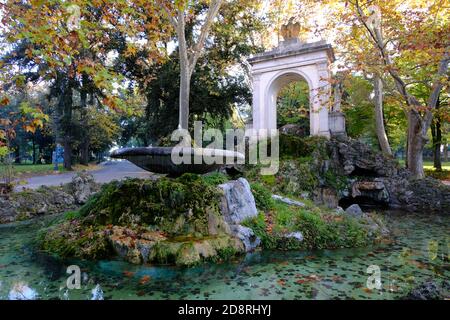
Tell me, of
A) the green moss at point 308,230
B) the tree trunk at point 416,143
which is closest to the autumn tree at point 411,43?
the tree trunk at point 416,143

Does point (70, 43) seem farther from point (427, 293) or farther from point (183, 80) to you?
point (427, 293)

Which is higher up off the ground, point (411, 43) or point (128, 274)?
point (411, 43)

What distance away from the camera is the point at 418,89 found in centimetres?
1947

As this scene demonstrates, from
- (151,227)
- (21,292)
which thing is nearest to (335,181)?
(151,227)

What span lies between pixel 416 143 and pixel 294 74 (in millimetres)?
6017

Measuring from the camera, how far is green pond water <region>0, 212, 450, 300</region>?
327 centimetres

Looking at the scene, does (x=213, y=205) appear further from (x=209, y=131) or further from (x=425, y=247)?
(x=209, y=131)

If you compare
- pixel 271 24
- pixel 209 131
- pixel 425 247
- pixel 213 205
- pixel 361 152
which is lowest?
pixel 425 247

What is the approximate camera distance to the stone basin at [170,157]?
5.09 meters

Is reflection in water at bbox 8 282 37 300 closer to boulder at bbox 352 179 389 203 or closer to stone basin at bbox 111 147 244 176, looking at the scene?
stone basin at bbox 111 147 244 176

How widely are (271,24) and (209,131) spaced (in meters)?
8.85

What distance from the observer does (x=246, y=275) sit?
3900 mm

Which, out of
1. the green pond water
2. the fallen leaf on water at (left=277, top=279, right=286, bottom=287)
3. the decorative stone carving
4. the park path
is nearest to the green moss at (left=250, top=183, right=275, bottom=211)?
the green pond water
